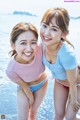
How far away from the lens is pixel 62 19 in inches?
50.7

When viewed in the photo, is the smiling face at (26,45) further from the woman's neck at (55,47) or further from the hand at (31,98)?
the hand at (31,98)

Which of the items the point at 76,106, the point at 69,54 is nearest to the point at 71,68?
the point at 69,54

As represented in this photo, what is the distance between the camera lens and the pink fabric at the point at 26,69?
1390mm

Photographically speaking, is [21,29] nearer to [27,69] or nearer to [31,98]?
[27,69]

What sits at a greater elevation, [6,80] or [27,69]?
[27,69]

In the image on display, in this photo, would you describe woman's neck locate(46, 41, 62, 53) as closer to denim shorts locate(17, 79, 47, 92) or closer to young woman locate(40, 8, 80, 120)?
young woman locate(40, 8, 80, 120)

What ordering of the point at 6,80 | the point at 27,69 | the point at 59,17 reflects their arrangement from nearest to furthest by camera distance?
the point at 59,17 < the point at 27,69 < the point at 6,80

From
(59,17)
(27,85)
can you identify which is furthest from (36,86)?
(59,17)

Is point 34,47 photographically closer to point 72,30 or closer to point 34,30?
point 34,30

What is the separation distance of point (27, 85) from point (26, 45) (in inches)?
8.9

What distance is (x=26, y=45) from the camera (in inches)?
52.3

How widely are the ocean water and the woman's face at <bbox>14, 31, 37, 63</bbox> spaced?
86 centimetres

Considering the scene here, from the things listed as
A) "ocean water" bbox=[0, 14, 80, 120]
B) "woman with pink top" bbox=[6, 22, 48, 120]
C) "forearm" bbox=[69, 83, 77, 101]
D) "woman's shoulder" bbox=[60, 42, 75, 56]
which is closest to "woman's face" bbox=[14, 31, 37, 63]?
"woman with pink top" bbox=[6, 22, 48, 120]

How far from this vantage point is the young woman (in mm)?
1291
